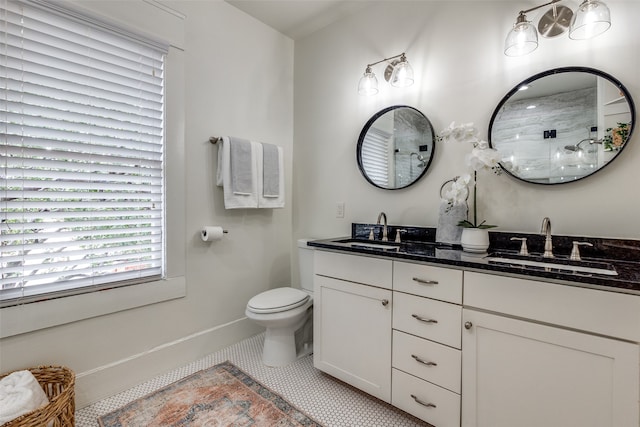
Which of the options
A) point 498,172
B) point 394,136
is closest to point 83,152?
point 394,136

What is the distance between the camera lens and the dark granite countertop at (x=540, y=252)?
1.04 m

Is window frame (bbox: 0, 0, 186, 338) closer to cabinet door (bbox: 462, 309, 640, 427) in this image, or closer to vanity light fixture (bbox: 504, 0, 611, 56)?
cabinet door (bbox: 462, 309, 640, 427)

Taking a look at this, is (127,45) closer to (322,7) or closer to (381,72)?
(322,7)

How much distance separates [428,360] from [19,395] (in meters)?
1.76

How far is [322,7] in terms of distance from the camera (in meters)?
2.31

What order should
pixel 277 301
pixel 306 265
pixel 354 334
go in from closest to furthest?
pixel 354 334 < pixel 277 301 < pixel 306 265

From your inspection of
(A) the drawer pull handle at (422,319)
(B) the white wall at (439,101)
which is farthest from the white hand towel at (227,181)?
(A) the drawer pull handle at (422,319)

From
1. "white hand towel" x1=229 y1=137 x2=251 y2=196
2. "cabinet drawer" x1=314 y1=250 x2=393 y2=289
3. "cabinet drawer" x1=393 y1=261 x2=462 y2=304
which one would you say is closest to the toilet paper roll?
"white hand towel" x1=229 y1=137 x2=251 y2=196

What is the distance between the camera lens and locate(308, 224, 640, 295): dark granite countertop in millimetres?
1039

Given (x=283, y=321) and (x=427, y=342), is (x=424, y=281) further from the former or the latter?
(x=283, y=321)

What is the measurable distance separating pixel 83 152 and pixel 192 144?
633 mm

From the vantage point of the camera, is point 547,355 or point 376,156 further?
point 376,156

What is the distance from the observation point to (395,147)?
2.13 meters

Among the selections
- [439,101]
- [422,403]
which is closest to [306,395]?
[422,403]
